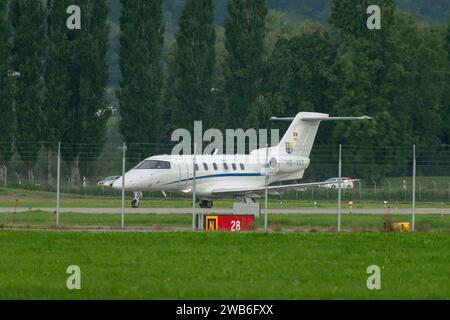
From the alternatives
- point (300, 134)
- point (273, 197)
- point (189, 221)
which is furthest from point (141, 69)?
point (189, 221)

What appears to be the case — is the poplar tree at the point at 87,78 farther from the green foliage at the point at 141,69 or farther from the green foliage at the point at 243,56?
the green foliage at the point at 243,56

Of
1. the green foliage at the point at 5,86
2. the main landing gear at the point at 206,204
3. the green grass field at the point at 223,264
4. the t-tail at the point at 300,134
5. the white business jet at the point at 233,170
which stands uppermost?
the green foliage at the point at 5,86

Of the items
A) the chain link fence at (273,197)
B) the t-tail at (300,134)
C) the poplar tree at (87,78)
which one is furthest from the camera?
the poplar tree at (87,78)

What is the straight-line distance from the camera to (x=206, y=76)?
84.8 m

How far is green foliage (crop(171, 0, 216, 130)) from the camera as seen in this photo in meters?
83.9

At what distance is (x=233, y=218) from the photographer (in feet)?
120

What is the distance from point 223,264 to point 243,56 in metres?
61.2

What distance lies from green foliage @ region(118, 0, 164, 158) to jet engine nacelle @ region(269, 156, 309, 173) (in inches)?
977

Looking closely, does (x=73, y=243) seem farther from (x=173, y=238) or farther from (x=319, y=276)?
(x=319, y=276)

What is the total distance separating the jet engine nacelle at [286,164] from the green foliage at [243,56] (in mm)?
27446

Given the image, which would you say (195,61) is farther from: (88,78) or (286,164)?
(286,164)

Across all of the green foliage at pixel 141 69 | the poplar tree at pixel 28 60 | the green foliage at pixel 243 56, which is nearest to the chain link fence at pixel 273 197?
the poplar tree at pixel 28 60

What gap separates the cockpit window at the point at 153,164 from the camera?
5266cm
